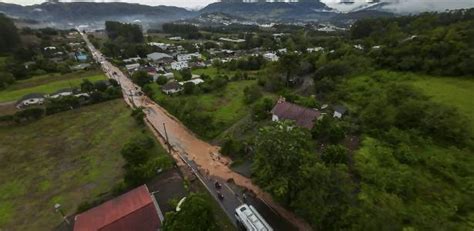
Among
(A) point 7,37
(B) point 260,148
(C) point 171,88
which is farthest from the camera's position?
(A) point 7,37

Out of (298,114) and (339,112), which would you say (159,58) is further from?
(339,112)

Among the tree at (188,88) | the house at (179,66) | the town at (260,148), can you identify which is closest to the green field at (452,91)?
the town at (260,148)

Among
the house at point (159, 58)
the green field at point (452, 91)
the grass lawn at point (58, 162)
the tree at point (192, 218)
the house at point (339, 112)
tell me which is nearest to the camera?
the tree at point (192, 218)

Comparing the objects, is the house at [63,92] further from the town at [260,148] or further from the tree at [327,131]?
the tree at [327,131]

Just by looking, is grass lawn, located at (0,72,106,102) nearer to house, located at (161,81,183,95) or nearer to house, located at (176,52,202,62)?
house, located at (161,81,183,95)

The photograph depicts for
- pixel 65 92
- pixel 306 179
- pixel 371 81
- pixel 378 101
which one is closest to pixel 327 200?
pixel 306 179

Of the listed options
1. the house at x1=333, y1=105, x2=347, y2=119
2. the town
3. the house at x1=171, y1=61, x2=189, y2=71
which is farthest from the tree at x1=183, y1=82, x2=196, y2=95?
the house at x1=333, y1=105, x2=347, y2=119

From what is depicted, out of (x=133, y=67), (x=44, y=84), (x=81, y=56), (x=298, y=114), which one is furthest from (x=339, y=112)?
(x=81, y=56)
